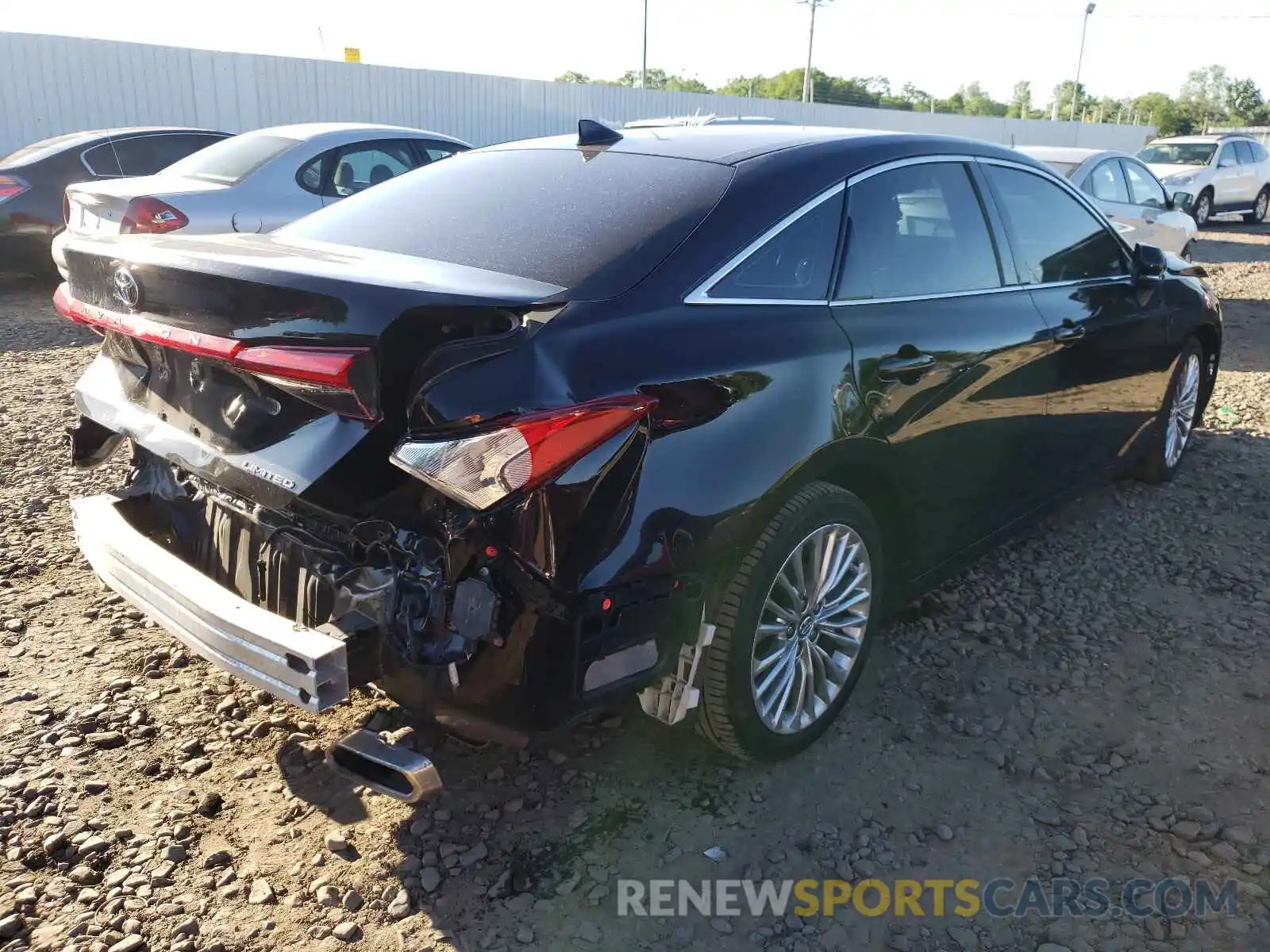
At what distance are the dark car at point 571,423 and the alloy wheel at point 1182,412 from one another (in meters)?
2.05

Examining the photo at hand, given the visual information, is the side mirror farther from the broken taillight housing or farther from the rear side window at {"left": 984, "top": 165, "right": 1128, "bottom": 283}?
the broken taillight housing

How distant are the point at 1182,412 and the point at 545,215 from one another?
398 cm

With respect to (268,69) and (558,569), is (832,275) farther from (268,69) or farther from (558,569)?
(268,69)

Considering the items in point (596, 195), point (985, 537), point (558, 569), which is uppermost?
point (596, 195)

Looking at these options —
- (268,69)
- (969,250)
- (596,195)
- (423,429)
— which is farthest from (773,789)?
(268,69)

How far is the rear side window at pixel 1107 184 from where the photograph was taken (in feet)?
30.5

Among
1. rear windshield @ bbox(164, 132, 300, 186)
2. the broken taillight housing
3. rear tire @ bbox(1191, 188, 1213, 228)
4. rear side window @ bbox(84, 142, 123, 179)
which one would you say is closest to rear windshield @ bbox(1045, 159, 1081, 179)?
rear windshield @ bbox(164, 132, 300, 186)

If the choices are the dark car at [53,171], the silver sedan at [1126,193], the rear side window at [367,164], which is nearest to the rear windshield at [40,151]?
the dark car at [53,171]

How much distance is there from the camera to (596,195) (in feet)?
9.23

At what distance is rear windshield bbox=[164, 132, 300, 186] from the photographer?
7.84 meters

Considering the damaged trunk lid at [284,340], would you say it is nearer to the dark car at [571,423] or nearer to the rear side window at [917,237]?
the dark car at [571,423]

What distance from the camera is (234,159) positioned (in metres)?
8.05

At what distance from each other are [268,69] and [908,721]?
18.2m

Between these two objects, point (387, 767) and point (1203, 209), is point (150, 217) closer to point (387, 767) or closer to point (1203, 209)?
point (387, 767)
